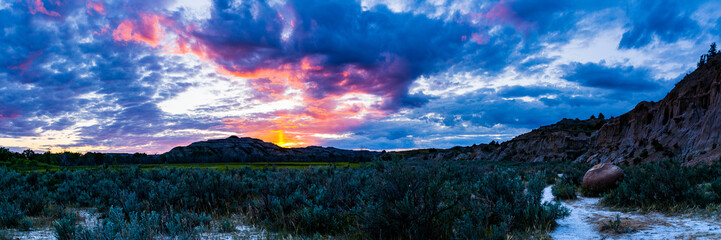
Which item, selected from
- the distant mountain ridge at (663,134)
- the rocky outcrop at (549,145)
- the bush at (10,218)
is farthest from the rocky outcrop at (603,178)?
the rocky outcrop at (549,145)

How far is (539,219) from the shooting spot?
7332mm

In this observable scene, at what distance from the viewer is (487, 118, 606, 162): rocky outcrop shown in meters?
49.2

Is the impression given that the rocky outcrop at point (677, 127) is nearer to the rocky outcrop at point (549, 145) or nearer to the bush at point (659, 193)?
the rocky outcrop at point (549, 145)

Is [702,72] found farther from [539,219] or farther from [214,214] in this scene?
[214,214]

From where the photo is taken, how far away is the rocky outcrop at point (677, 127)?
2321cm

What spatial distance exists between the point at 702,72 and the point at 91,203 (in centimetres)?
4289

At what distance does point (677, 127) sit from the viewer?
28.0 meters

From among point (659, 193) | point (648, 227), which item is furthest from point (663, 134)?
point (648, 227)

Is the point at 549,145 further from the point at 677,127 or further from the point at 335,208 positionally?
the point at 335,208

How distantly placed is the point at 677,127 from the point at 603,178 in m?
22.5

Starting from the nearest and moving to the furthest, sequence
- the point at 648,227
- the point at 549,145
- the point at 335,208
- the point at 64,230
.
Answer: the point at 64,230 → the point at 648,227 → the point at 335,208 → the point at 549,145

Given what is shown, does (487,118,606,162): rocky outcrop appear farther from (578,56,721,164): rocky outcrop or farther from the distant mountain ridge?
(578,56,721,164): rocky outcrop

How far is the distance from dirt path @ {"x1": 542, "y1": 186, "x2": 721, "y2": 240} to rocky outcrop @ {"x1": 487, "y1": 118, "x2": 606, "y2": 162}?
1766 inches

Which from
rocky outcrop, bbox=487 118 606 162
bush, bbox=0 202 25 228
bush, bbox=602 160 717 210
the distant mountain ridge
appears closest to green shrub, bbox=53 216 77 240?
bush, bbox=0 202 25 228
